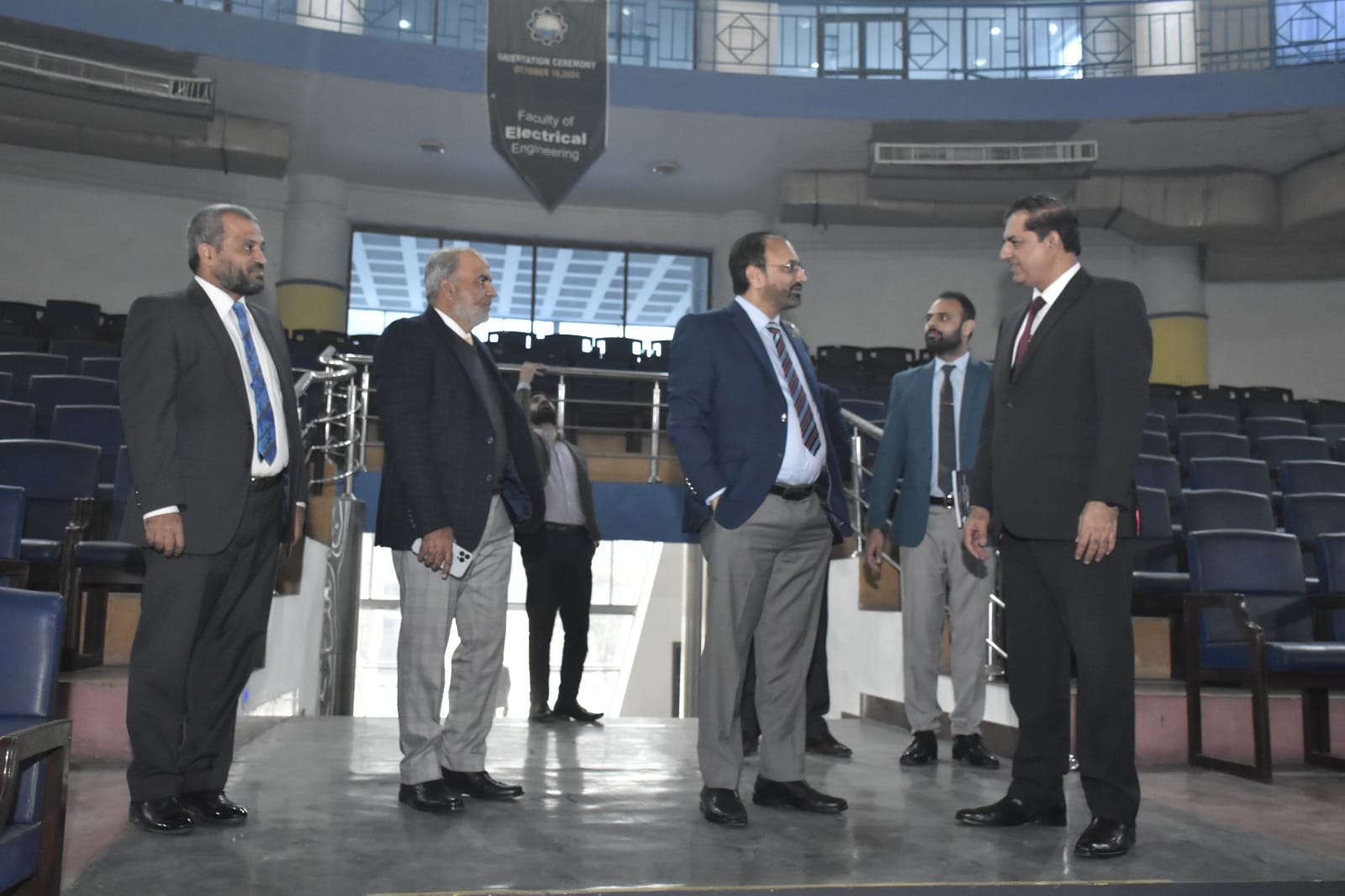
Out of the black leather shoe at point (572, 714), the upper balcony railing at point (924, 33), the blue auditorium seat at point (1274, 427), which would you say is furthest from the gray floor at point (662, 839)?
the upper balcony railing at point (924, 33)

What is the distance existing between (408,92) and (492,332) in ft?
7.39

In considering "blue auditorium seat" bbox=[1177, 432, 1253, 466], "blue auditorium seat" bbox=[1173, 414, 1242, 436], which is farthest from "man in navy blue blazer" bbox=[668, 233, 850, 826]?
"blue auditorium seat" bbox=[1173, 414, 1242, 436]

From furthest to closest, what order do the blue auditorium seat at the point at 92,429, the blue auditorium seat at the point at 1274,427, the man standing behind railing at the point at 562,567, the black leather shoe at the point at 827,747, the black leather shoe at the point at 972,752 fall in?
the blue auditorium seat at the point at 1274,427 → the blue auditorium seat at the point at 92,429 → the man standing behind railing at the point at 562,567 → the black leather shoe at the point at 827,747 → the black leather shoe at the point at 972,752

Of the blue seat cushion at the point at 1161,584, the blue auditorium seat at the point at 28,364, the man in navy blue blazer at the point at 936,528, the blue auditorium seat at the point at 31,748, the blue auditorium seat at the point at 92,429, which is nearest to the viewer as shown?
the blue auditorium seat at the point at 31,748

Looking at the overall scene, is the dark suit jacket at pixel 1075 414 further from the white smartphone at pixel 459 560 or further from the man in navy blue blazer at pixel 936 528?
the white smartphone at pixel 459 560

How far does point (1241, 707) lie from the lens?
4188 millimetres

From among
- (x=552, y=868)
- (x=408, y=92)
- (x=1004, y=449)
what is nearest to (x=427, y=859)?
(x=552, y=868)

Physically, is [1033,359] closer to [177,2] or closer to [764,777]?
[764,777]

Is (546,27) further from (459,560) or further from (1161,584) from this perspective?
(459,560)

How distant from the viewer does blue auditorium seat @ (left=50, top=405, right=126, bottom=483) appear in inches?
214

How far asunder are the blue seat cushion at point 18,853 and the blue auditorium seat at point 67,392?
199 inches

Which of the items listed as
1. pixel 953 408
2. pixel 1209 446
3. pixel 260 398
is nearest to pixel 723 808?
pixel 260 398

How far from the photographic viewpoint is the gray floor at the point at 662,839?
226 centimetres

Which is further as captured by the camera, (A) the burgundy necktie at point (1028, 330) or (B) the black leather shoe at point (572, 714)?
(B) the black leather shoe at point (572, 714)
